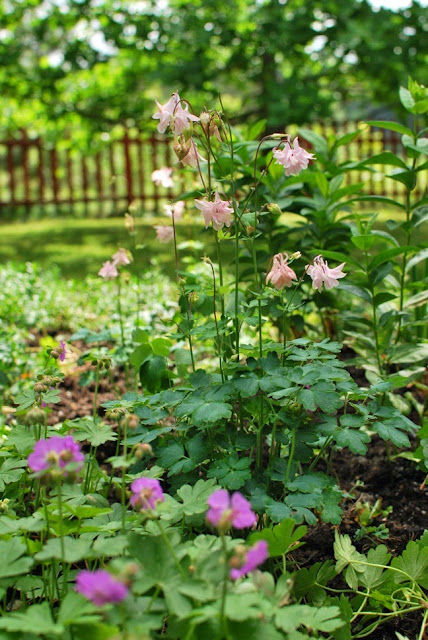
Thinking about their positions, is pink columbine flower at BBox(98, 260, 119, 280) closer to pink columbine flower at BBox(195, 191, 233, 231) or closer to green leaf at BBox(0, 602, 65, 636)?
pink columbine flower at BBox(195, 191, 233, 231)

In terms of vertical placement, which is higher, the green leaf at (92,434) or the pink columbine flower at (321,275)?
the pink columbine flower at (321,275)

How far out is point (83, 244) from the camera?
21.8ft

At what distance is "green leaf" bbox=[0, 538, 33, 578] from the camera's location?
1012 millimetres

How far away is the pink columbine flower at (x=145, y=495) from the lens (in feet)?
3.28

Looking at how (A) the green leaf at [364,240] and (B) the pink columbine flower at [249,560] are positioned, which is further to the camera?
(A) the green leaf at [364,240]

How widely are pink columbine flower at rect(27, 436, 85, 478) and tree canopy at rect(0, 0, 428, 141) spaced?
291 inches

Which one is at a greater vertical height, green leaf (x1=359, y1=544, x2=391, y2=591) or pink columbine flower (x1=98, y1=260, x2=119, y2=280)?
pink columbine flower (x1=98, y1=260, x2=119, y2=280)

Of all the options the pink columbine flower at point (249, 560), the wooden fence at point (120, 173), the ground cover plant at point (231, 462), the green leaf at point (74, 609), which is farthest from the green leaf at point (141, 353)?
the wooden fence at point (120, 173)

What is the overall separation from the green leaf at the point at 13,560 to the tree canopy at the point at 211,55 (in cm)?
739

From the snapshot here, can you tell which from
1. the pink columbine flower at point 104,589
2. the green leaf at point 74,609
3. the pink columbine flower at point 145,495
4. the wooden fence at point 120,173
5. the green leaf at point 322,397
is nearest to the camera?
the pink columbine flower at point 104,589

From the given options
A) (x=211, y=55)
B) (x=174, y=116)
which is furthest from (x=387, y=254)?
(x=211, y=55)

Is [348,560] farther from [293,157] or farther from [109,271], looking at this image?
[109,271]

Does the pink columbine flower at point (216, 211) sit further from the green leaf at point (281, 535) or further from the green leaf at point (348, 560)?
the green leaf at point (348, 560)

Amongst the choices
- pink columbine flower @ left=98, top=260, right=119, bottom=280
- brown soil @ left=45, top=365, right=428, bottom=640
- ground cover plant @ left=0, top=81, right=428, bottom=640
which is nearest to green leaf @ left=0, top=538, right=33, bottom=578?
ground cover plant @ left=0, top=81, right=428, bottom=640
